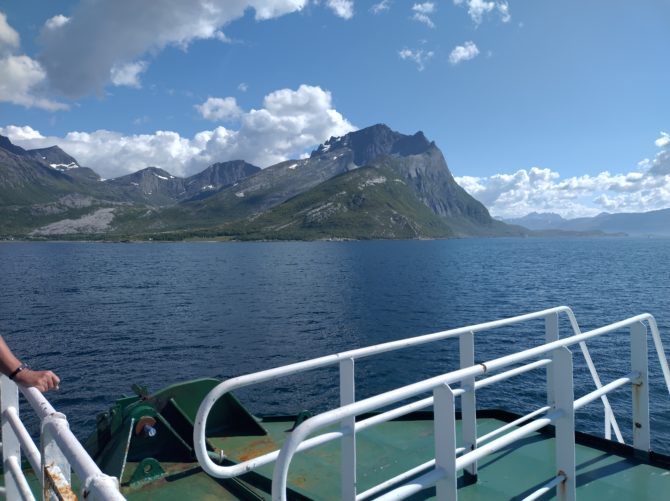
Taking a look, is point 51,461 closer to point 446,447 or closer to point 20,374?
point 20,374

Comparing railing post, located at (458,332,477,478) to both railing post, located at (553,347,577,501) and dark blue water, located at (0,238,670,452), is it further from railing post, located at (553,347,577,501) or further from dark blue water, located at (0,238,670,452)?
dark blue water, located at (0,238,670,452)

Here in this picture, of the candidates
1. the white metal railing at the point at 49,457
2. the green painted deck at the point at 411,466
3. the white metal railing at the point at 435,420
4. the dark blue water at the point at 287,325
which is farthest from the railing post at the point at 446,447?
the dark blue water at the point at 287,325

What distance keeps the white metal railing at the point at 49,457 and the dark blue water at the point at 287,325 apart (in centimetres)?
2047

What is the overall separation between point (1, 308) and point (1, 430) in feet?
204

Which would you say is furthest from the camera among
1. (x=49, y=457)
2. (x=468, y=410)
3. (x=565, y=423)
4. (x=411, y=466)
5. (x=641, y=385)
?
(x=411, y=466)

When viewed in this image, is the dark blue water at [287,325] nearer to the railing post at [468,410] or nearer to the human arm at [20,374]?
the railing post at [468,410]

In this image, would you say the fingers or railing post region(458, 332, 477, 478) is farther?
railing post region(458, 332, 477, 478)

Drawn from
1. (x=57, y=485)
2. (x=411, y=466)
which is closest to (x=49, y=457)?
(x=57, y=485)

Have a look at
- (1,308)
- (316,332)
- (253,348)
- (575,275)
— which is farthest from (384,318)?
(575,275)

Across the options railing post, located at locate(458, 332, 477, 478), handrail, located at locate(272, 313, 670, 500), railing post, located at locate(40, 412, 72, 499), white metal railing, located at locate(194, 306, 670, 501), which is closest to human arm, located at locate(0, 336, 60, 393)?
railing post, located at locate(40, 412, 72, 499)

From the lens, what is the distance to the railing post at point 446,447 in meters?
3.55

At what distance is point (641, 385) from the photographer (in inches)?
269

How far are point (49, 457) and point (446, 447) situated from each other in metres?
2.80

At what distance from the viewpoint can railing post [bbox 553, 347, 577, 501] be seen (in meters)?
4.84
